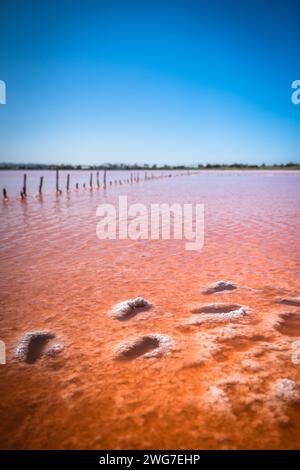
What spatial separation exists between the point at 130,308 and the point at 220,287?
65.0 inches

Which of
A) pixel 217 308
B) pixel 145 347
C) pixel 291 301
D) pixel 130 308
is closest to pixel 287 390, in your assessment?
pixel 145 347

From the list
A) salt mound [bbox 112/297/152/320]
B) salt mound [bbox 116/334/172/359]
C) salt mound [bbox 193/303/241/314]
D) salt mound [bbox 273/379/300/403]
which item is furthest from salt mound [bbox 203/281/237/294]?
salt mound [bbox 273/379/300/403]

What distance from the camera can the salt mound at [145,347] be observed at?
3092mm

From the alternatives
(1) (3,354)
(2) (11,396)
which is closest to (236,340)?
(2) (11,396)

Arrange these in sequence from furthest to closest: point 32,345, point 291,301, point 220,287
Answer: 1. point 220,287
2. point 291,301
3. point 32,345

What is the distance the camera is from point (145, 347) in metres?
3.25

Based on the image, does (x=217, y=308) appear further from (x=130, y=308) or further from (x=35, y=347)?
(x=35, y=347)

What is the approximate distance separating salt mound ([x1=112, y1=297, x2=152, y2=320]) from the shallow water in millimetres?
106

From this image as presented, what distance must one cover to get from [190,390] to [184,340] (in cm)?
81

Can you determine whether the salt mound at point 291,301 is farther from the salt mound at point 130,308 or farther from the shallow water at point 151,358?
the salt mound at point 130,308

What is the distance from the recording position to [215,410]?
231cm

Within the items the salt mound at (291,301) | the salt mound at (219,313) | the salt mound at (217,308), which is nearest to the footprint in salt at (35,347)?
the salt mound at (219,313)

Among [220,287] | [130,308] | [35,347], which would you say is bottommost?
[35,347]
